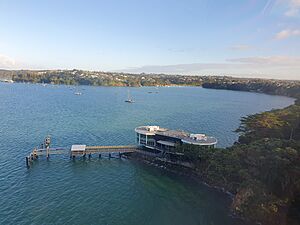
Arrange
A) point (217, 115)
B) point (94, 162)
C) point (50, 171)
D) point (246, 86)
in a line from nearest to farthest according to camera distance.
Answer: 1. point (50, 171)
2. point (94, 162)
3. point (217, 115)
4. point (246, 86)

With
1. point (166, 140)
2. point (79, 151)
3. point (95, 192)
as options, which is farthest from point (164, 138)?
point (95, 192)

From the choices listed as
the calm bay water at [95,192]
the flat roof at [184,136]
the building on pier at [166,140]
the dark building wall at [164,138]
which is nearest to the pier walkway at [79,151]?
the calm bay water at [95,192]

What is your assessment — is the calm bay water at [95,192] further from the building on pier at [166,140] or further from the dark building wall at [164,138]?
the dark building wall at [164,138]

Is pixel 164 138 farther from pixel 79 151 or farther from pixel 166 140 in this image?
pixel 79 151

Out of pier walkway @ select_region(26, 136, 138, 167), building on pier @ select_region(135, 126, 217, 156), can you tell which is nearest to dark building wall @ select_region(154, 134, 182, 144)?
building on pier @ select_region(135, 126, 217, 156)

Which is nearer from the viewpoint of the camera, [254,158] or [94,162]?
[254,158]

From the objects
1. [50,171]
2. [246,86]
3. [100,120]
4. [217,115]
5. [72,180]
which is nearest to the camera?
[72,180]

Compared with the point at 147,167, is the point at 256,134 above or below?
above

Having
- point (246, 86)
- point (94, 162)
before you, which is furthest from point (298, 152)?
point (246, 86)

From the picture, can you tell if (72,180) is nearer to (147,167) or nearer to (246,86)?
(147,167)
